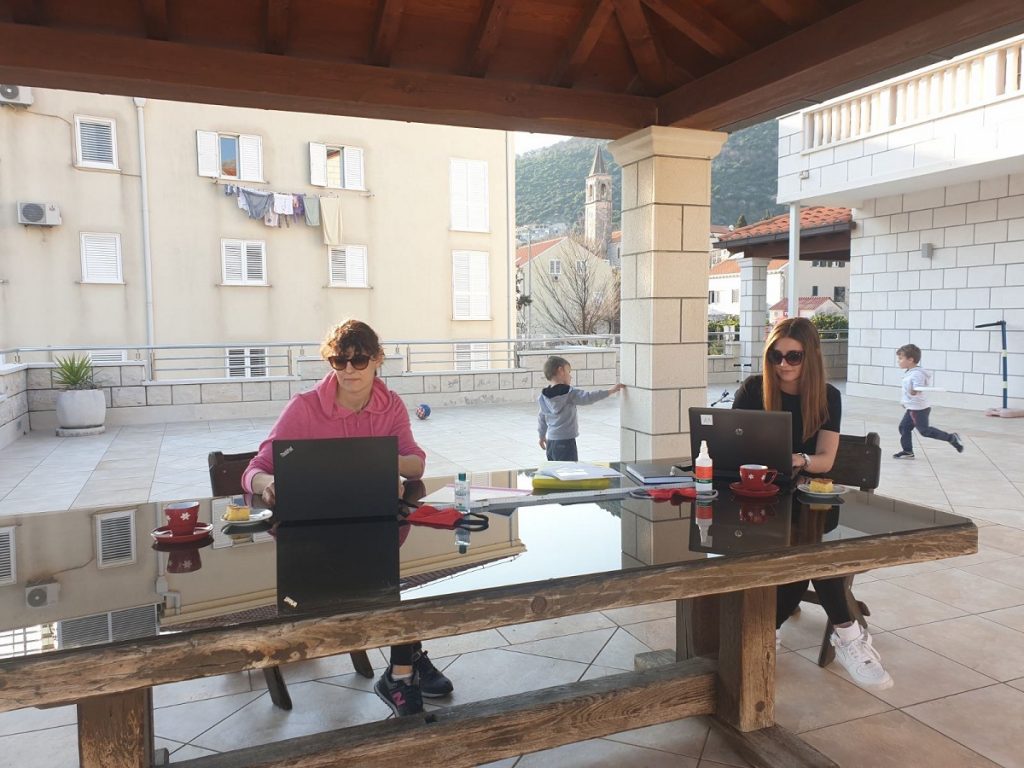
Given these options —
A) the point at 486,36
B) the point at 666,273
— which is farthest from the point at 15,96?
Answer: the point at 666,273

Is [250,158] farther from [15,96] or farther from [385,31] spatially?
[385,31]

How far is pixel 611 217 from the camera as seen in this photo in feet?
170

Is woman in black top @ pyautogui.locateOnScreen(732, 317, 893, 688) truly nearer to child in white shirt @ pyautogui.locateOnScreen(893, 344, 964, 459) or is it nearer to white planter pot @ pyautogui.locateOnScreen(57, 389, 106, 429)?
child in white shirt @ pyautogui.locateOnScreen(893, 344, 964, 459)

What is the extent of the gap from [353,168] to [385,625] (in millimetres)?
15605

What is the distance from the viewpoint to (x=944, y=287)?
10211mm

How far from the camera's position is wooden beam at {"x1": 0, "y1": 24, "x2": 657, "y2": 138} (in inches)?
121

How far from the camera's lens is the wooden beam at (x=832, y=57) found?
268 centimetres

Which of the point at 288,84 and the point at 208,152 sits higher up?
the point at 208,152

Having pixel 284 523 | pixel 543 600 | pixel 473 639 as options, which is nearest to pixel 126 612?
pixel 284 523

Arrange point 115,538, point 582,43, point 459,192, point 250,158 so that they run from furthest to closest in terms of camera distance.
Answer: point 459,192
point 250,158
point 582,43
point 115,538

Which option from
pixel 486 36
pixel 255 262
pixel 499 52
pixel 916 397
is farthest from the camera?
pixel 255 262

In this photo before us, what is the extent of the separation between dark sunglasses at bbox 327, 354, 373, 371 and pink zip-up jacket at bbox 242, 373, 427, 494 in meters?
0.12

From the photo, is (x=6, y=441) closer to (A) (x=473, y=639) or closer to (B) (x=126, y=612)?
(A) (x=473, y=639)

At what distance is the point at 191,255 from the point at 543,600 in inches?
583
